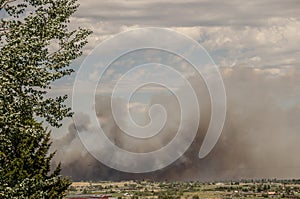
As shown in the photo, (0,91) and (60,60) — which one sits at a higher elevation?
(60,60)

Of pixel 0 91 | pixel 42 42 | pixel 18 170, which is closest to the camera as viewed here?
pixel 0 91

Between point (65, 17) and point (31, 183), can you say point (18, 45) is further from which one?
point (31, 183)

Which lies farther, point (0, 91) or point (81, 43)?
point (81, 43)

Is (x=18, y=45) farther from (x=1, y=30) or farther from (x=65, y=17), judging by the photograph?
(x=65, y=17)

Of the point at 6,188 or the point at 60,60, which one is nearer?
the point at 6,188

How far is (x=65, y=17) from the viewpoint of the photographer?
32.0 metres

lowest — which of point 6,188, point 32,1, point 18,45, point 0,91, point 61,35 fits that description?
point 6,188

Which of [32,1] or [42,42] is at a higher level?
[32,1]

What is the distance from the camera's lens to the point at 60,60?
3127cm

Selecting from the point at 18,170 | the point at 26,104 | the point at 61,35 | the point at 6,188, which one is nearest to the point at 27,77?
the point at 26,104

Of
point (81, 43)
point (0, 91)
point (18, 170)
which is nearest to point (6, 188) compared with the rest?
point (0, 91)

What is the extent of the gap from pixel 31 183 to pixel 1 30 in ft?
26.1

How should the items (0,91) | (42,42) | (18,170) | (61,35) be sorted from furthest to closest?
(18,170), (61,35), (42,42), (0,91)

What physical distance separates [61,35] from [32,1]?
102 inches
